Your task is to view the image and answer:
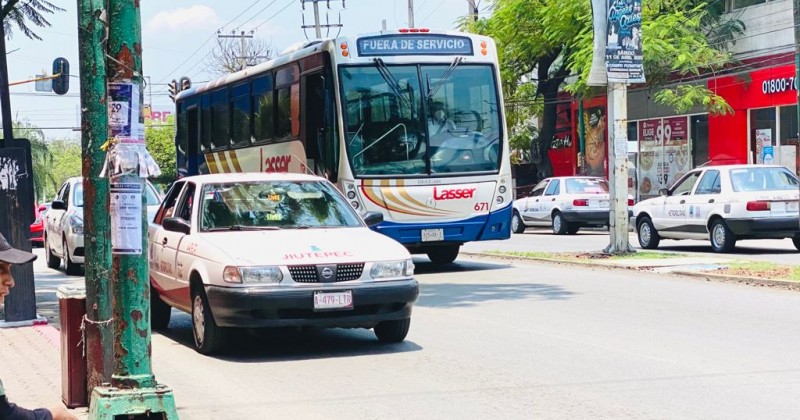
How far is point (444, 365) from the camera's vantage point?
9.58 m

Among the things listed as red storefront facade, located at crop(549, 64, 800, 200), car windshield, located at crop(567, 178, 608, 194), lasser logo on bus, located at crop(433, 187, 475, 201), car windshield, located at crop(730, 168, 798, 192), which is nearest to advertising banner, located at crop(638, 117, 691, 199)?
red storefront facade, located at crop(549, 64, 800, 200)

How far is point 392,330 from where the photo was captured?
424 inches

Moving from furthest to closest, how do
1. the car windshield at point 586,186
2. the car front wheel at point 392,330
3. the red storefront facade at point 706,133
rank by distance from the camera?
the red storefront facade at point 706,133 < the car windshield at point 586,186 < the car front wheel at point 392,330

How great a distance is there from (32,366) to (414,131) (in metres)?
10.0

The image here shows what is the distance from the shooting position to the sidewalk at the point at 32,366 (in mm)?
8148

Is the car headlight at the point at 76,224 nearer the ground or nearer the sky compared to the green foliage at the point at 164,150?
nearer the ground

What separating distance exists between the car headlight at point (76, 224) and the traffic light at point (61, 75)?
347 cm

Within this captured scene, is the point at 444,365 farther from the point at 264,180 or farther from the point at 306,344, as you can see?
the point at 264,180

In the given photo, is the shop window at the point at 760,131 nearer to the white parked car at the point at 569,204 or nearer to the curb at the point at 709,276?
the white parked car at the point at 569,204

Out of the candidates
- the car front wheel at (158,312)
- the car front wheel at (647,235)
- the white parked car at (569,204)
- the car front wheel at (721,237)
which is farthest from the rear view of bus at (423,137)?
the white parked car at (569,204)

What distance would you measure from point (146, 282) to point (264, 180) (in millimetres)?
4923

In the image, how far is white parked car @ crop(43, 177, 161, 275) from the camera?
63.2 ft

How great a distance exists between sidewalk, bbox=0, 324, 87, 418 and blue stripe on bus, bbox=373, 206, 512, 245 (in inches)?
290

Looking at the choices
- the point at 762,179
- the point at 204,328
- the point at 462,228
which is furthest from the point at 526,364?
the point at 762,179
